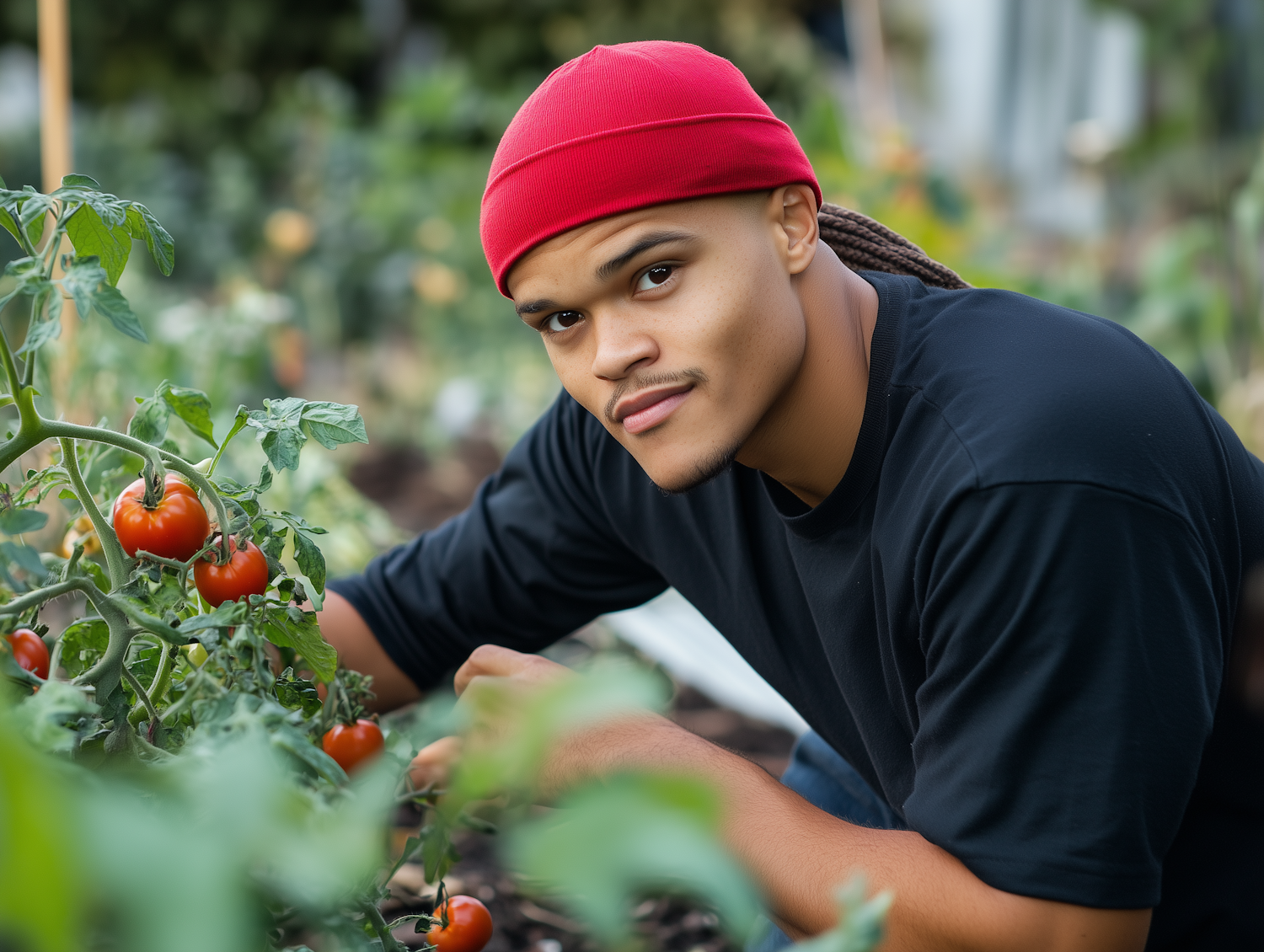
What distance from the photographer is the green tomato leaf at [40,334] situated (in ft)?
2.70

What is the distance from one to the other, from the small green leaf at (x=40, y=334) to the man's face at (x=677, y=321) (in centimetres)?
51

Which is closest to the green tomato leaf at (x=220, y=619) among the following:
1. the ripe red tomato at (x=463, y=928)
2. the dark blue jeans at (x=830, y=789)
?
the ripe red tomato at (x=463, y=928)

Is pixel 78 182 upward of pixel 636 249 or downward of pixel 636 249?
upward

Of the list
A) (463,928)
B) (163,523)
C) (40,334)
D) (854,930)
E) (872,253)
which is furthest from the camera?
(872,253)

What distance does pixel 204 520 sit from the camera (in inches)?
38.0

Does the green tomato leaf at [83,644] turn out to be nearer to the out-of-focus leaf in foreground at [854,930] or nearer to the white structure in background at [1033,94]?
the out-of-focus leaf in foreground at [854,930]

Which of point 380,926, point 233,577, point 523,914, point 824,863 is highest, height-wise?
point 233,577

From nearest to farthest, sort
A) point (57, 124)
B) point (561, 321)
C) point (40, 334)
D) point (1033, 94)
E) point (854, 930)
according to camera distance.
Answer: point (854, 930)
point (40, 334)
point (561, 321)
point (57, 124)
point (1033, 94)

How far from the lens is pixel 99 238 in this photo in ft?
3.17

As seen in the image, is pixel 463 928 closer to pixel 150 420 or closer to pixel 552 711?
pixel 150 420

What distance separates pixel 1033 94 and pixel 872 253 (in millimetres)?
8202

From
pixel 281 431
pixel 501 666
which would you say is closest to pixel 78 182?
pixel 281 431

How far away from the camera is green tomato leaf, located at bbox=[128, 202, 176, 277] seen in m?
0.96

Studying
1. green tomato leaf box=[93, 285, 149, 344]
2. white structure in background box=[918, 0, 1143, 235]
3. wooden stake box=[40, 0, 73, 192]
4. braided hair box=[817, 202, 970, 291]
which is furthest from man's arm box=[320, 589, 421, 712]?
white structure in background box=[918, 0, 1143, 235]
